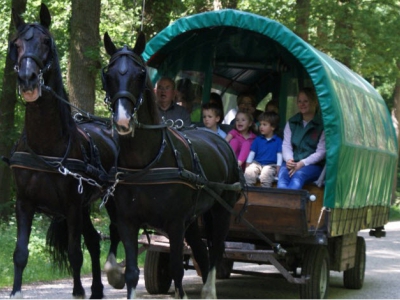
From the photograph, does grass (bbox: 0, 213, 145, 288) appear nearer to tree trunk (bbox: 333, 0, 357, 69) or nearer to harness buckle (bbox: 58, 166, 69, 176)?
harness buckle (bbox: 58, 166, 69, 176)

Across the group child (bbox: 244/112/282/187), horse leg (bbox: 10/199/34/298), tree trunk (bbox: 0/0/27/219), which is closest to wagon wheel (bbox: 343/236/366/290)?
child (bbox: 244/112/282/187)

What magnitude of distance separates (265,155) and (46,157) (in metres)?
3.48

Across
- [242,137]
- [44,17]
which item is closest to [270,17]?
[242,137]

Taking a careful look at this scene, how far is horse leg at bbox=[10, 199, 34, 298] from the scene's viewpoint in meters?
7.65

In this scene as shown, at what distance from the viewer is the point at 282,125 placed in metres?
12.0

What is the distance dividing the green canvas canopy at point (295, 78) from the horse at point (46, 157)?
8.65ft

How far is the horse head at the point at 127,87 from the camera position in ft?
23.1

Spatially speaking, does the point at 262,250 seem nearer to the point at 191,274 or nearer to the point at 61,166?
the point at 61,166

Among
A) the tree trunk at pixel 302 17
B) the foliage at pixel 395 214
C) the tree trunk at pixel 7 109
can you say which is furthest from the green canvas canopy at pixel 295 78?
the foliage at pixel 395 214

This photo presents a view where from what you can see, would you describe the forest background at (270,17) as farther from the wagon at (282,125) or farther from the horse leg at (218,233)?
the horse leg at (218,233)

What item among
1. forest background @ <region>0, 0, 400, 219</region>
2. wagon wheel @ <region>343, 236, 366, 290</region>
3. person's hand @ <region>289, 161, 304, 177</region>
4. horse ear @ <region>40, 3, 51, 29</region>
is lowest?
wagon wheel @ <region>343, 236, 366, 290</region>

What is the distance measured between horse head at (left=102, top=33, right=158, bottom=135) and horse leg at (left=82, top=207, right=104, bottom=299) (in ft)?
6.80

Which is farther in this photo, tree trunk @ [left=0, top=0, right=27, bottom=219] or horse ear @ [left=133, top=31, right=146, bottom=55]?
tree trunk @ [left=0, top=0, right=27, bottom=219]

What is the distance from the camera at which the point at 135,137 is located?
24.6ft
